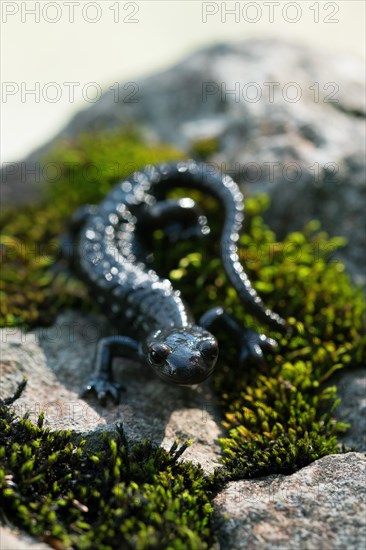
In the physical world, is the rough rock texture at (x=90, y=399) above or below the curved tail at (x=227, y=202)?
below

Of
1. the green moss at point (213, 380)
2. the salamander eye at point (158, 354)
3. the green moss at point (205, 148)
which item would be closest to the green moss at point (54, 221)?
the green moss at point (213, 380)

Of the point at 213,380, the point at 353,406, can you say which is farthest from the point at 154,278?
the point at 353,406

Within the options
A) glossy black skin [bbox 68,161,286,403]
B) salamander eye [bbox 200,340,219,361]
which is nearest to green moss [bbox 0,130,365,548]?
glossy black skin [bbox 68,161,286,403]

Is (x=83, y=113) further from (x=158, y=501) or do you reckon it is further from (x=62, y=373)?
(x=158, y=501)

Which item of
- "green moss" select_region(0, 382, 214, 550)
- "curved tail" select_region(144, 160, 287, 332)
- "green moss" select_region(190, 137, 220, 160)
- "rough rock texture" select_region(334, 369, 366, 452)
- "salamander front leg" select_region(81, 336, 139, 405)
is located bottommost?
"rough rock texture" select_region(334, 369, 366, 452)

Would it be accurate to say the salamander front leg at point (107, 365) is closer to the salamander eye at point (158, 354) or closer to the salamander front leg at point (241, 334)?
the salamander eye at point (158, 354)

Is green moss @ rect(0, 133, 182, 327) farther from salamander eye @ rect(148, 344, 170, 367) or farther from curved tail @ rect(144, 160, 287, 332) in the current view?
salamander eye @ rect(148, 344, 170, 367)
